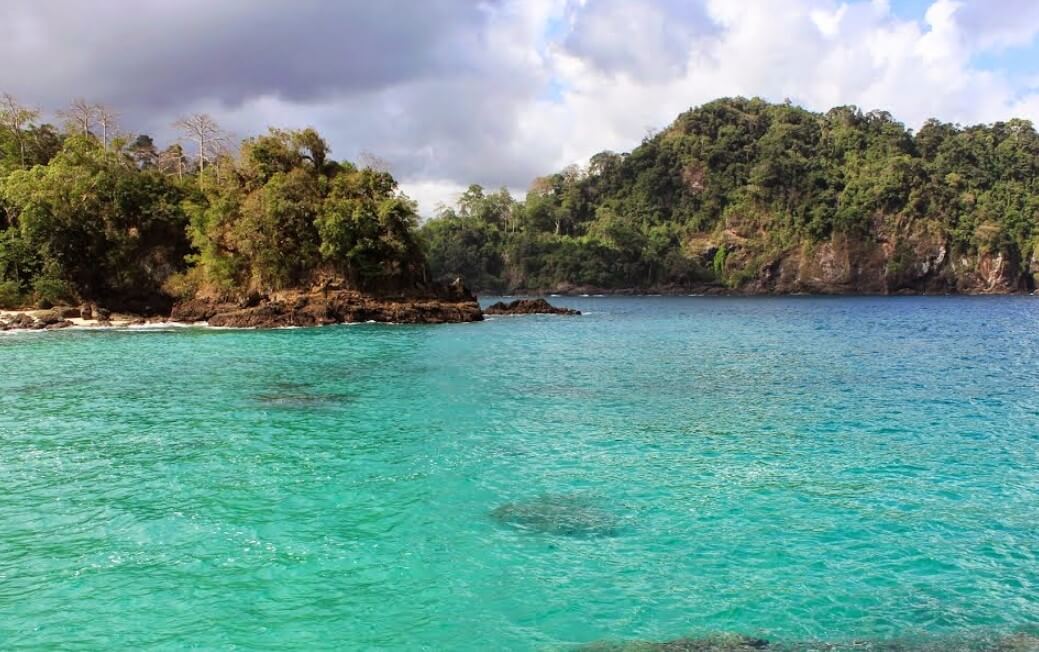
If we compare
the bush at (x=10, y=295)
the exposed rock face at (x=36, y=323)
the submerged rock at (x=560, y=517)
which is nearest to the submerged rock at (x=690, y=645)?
the submerged rock at (x=560, y=517)

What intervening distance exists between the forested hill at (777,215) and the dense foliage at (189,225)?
64.8 metres

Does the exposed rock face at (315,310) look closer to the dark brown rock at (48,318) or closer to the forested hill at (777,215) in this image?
the dark brown rock at (48,318)

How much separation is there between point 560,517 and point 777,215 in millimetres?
157770

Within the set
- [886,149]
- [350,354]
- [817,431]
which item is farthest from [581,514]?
[886,149]

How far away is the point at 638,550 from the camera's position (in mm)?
10023

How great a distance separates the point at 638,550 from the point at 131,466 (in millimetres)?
10602

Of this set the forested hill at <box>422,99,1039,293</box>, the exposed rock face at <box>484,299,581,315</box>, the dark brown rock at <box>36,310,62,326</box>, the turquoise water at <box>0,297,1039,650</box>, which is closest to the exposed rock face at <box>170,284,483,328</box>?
the dark brown rock at <box>36,310,62,326</box>

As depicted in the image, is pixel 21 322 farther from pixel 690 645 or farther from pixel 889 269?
pixel 889 269

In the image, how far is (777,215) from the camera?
155750 millimetres

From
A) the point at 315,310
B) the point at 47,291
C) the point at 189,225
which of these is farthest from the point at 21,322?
the point at 315,310

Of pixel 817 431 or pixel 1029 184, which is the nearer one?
pixel 817 431

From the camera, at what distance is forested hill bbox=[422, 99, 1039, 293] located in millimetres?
141250

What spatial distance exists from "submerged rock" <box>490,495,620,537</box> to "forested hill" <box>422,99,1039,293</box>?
381 feet

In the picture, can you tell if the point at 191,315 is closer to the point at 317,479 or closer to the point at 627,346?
the point at 627,346
